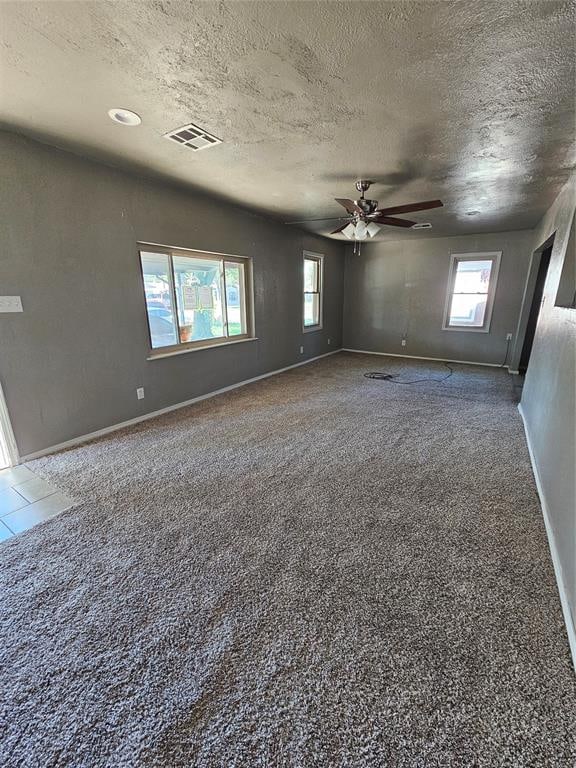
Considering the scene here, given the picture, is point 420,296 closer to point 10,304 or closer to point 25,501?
point 10,304

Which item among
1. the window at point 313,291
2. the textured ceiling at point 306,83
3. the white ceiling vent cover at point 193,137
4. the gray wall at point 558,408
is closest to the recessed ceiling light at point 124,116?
the textured ceiling at point 306,83

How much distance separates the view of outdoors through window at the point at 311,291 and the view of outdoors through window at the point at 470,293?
2740mm

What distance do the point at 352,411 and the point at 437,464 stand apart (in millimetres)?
1364

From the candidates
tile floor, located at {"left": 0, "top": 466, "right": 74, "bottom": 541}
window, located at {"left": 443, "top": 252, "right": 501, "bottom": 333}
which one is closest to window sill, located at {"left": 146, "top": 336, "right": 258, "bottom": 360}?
tile floor, located at {"left": 0, "top": 466, "right": 74, "bottom": 541}

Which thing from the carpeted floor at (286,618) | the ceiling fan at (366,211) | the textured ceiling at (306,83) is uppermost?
the textured ceiling at (306,83)

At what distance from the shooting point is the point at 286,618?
1.46m

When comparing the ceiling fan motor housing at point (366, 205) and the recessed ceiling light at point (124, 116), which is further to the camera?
the ceiling fan motor housing at point (366, 205)

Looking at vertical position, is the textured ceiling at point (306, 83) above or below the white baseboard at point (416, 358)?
above

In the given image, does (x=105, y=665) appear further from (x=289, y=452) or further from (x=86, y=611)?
(x=289, y=452)

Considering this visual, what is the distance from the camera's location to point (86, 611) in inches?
58.8

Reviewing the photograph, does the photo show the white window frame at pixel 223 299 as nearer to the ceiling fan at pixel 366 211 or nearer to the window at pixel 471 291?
the ceiling fan at pixel 366 211

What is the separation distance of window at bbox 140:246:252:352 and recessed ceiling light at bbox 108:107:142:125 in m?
1.41

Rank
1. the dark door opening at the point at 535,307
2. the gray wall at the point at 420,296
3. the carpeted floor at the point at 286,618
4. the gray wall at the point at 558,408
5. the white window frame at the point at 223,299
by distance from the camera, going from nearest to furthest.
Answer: the carpeted floor at the point at 286,618 < the gray wall at the point at 558,408 < the white window frame at the point at 223,299 < the dark door opening at the point at 535,307 < the gray wall at the point at 420,296

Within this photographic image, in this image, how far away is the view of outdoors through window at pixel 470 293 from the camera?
20.4ft
